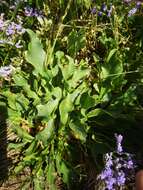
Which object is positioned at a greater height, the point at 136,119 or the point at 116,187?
the point at 136,119

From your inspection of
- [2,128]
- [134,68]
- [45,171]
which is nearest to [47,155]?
[45,171]

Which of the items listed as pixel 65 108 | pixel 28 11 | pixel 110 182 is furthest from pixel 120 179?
pixel 28 11

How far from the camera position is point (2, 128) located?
2.50 m

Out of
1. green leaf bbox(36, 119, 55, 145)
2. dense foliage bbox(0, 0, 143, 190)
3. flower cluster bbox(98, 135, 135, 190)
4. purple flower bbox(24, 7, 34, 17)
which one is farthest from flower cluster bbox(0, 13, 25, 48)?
flower cluster bbox(98, 135, 135, 190)

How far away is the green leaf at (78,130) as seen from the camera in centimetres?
235

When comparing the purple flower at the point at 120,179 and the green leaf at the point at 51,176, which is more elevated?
the green leaf at the point at 51,176

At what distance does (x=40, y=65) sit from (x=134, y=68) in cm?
57

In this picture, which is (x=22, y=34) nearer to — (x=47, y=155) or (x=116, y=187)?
(x=47, y=155)

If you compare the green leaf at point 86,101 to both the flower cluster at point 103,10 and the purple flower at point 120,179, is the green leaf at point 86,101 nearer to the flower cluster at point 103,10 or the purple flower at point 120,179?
the purple flower at point 120,179

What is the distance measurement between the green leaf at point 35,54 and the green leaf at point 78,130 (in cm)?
Answer: 35

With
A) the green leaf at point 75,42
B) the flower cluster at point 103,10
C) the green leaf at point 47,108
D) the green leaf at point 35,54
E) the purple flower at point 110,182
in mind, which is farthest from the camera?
Result: the flower cluster at point 103,10

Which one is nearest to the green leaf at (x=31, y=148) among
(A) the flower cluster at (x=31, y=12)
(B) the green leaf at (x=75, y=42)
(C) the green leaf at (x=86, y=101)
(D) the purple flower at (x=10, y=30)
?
(C) the green leaf at (x=86, y=101)

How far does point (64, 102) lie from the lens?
93.7 inches

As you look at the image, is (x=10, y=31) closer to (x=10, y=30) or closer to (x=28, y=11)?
(x=10, y=30)
